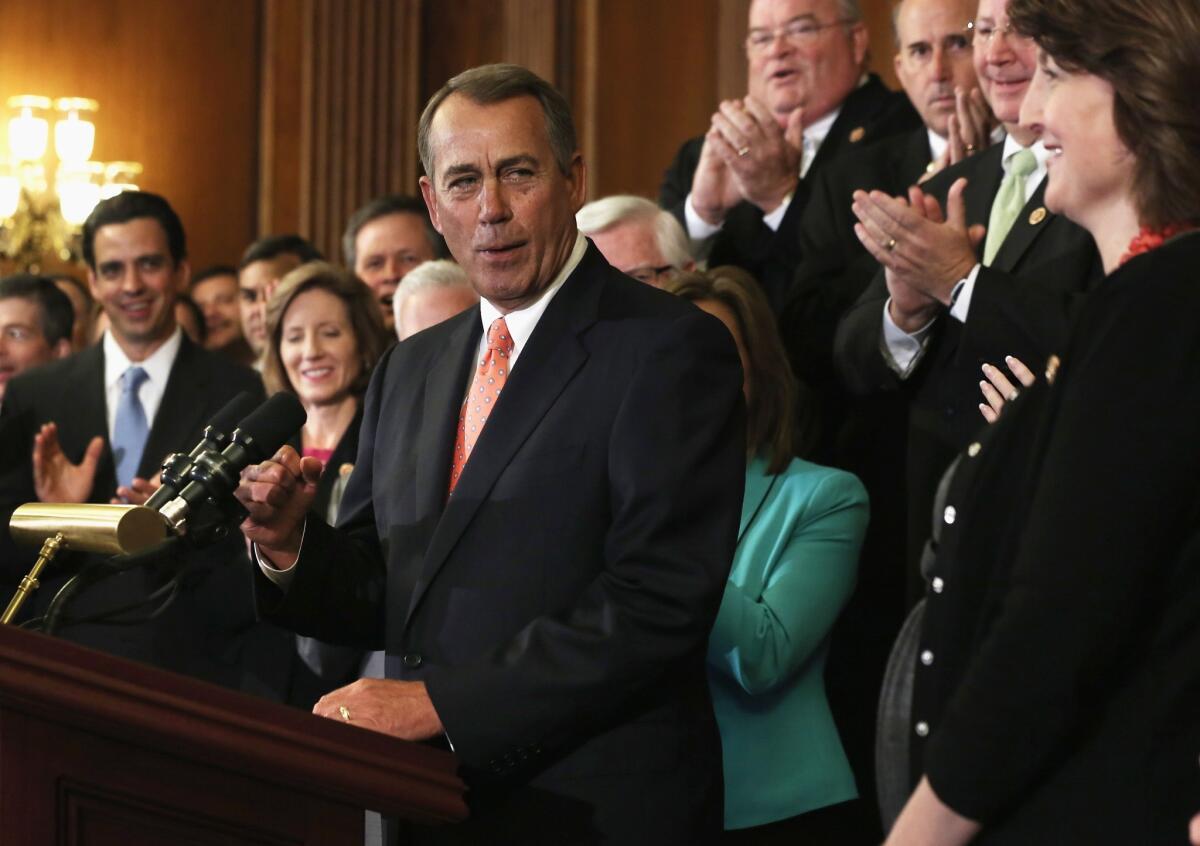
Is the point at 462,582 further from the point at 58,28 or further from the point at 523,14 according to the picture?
the point at 58,28

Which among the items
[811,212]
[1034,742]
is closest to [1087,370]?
[1034,742]

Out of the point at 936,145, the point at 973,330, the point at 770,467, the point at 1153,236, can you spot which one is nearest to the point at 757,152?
the point at 936,145

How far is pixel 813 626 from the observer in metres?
2.91

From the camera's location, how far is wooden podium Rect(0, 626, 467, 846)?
1.58m

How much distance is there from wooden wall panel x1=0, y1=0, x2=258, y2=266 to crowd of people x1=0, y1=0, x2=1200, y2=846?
4670 mm

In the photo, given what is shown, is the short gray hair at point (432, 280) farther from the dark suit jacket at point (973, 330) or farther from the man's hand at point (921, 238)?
the man's hand at point (921, 238)

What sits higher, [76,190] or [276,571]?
[276,571]

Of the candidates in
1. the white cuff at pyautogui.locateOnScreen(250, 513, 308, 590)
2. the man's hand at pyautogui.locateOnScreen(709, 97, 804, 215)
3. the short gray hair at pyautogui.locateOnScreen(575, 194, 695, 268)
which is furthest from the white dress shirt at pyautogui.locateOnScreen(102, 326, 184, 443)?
the white cuff at pyautogui.locateOnScreen(250, 513, 308, 590)

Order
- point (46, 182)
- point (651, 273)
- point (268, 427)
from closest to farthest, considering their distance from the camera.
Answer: point (268, 427) → point (651, 273) → point (46, 182)

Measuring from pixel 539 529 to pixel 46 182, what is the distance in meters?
7.21

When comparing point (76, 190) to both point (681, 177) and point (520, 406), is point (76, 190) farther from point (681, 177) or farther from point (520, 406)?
point (520, 406)

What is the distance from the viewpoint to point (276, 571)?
229 cm

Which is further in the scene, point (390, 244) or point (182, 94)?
point (182, 94)

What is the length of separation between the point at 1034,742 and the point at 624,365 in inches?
35.4
